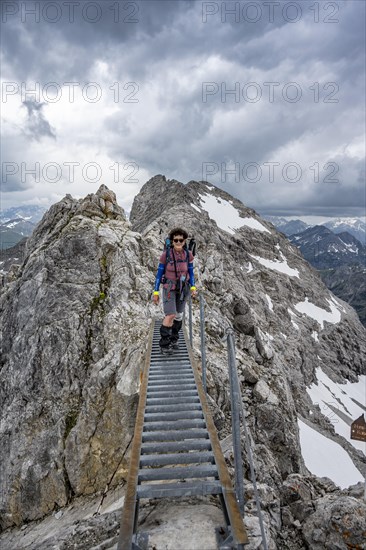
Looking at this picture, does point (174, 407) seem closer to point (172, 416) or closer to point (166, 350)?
point (172, 416)

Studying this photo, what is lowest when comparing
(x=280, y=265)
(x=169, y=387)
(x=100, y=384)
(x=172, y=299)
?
(x=100, y=384)

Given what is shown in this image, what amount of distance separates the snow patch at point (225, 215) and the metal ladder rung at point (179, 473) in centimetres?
6849

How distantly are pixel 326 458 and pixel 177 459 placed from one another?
97.1 feet

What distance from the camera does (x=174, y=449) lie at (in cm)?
593

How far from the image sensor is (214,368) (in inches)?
487

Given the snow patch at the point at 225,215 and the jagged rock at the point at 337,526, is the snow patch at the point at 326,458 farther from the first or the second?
the snow patch at the point at 225,215

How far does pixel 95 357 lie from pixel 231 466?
6.90 m

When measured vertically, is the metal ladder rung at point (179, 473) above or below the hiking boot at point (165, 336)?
below

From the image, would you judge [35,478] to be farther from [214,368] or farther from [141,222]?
[141,222]

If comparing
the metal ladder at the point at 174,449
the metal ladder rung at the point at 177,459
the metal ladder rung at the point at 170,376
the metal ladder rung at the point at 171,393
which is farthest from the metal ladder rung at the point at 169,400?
the metal ladder rung at the point at 177,459

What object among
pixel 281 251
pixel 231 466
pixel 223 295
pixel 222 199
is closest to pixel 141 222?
pixel 222 199

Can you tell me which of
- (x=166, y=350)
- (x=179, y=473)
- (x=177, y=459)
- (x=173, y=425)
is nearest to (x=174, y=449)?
(x=177, y=459)

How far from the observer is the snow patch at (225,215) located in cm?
7575

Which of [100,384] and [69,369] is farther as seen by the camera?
[69,369]
